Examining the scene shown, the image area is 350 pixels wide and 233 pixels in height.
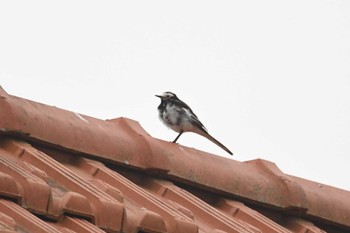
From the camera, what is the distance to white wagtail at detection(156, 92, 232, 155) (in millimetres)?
12336

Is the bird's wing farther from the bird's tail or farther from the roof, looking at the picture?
the roof

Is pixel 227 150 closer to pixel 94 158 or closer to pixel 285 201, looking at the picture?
pixel 285 201

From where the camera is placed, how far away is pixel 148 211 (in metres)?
6.68

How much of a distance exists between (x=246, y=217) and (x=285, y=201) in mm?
651

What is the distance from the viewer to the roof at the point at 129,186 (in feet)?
20.2

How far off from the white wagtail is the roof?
10.2 feet

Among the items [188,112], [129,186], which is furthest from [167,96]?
[129,186]

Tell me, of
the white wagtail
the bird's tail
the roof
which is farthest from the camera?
the white wagtail

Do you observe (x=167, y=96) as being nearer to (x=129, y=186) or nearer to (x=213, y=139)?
(x=213, y=139)

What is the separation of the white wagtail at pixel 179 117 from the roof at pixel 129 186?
3.11 metres

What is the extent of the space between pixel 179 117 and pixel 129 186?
5192 millimetres

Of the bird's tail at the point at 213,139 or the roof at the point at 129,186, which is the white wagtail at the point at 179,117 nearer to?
the bird's tail at the point at 213,139

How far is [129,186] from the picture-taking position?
7227 mm

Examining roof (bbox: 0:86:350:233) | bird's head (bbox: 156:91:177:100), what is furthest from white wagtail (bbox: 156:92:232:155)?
roof (bbox: 0:86:350:233)
